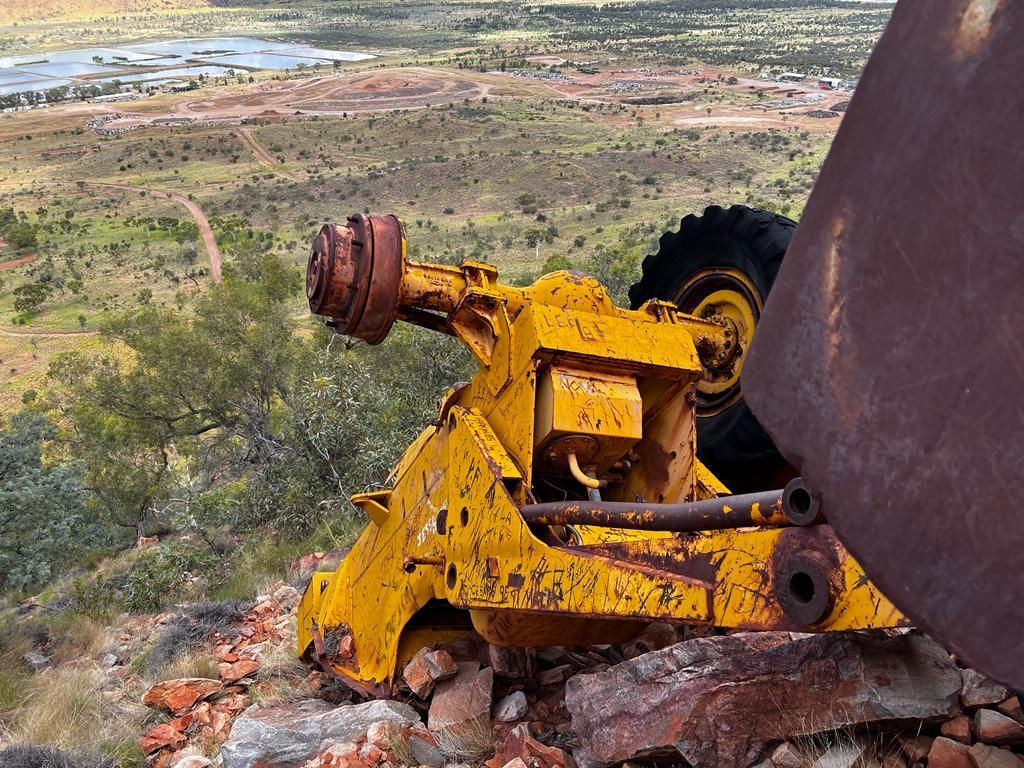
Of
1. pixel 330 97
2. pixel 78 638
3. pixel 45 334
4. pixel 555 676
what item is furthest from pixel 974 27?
pixel 330 97

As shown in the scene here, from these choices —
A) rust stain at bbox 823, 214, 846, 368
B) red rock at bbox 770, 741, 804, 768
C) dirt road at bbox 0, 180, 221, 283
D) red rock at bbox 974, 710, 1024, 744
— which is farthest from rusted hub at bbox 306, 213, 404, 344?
dirt road at bbox 0, 180, 221, 283

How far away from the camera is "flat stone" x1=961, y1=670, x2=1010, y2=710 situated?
255 centimetres

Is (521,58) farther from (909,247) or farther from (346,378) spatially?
(909,247)

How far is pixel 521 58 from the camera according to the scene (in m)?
81.7

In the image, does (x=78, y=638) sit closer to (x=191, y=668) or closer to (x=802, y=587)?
(x=191, y=668)

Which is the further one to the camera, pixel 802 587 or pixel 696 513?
pixel 696 513

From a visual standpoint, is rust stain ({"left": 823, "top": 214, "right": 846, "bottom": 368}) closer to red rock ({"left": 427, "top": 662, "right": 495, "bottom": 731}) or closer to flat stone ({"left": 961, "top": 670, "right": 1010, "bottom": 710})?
flat stone ({"left": 961, "top": 670, "right": 1010, "bottom": 710})

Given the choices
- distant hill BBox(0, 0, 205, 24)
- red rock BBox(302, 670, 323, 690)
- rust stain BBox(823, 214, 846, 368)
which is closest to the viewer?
rust stain BBox(823, 214, 846, 368)

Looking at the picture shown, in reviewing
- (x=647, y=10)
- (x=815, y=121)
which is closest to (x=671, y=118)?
(x=815, y=121)

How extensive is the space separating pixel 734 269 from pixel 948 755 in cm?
267

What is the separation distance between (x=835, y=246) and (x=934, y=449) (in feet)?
0.97

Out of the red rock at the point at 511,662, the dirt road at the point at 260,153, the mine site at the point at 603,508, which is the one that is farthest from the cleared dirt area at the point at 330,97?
the red rock at the point at 511,662

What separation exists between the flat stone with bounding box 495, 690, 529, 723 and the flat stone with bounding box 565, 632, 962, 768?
0.57 m

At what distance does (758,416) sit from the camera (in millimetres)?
1180
